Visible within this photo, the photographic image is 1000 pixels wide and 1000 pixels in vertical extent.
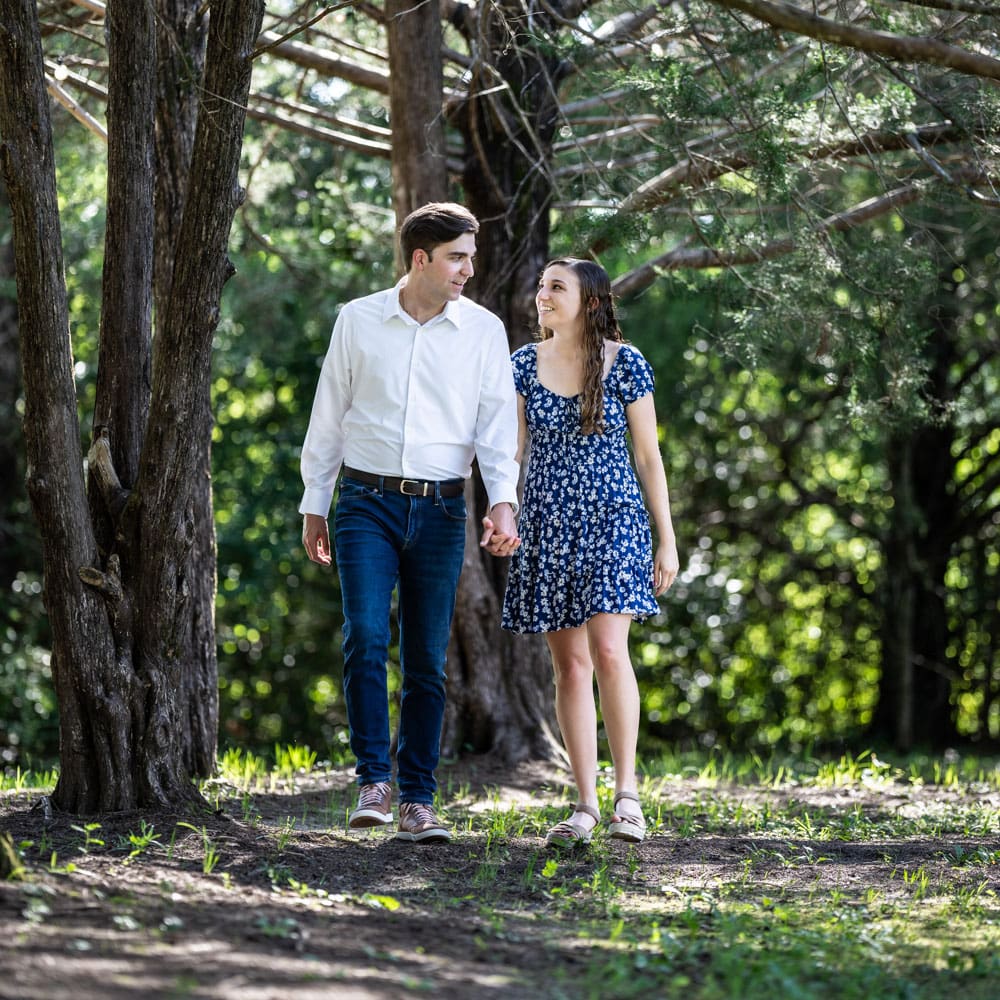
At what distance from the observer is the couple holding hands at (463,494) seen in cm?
392

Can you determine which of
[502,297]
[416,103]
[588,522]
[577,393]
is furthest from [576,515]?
[416,103]

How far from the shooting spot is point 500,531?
3895mm

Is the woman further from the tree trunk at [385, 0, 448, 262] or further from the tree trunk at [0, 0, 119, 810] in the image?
the tree trunk at [385, 0, 448, 262]

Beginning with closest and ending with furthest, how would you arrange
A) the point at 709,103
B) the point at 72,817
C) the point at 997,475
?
1. the point at 72,817
2. the point at 709,103
3. the point at 997,475

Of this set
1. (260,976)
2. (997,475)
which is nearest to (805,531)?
(997,475)

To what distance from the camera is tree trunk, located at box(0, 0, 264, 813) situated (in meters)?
3.85

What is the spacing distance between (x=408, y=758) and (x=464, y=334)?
1.31 m

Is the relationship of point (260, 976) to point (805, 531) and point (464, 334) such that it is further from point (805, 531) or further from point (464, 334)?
point (805, 531)

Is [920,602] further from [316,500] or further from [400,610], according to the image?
[316,500]

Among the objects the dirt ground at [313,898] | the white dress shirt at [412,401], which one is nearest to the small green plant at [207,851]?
the dirt ground at [313,898]

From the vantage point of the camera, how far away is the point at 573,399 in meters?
4.27

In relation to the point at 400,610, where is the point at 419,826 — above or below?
below

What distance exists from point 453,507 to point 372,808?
925mm

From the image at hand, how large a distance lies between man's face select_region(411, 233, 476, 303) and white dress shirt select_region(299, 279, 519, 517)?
0.26 ft
